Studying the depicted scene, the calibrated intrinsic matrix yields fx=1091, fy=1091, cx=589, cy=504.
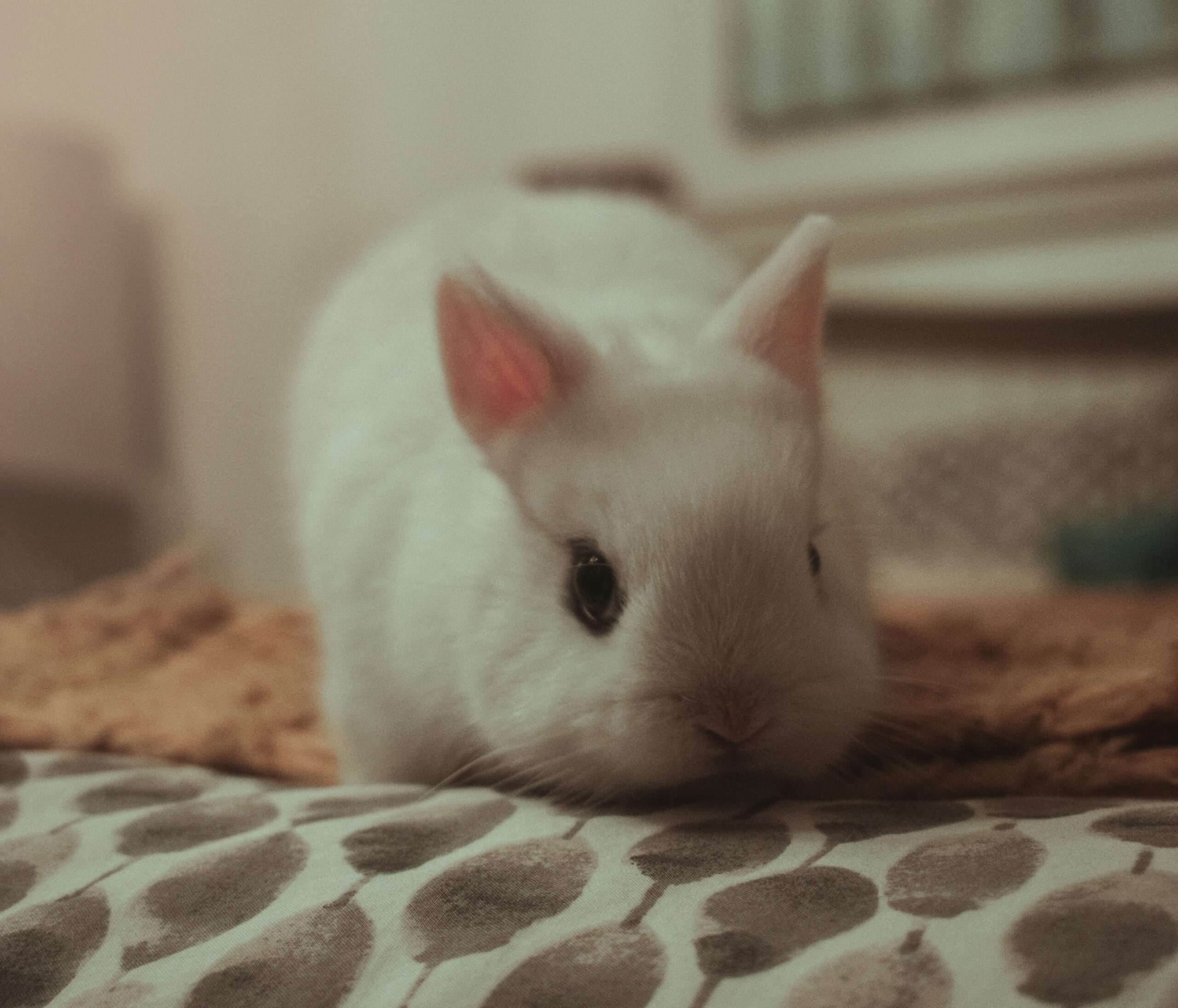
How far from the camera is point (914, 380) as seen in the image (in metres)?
3.05

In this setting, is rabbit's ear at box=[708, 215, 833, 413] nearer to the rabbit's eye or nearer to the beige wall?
the rabbit's eye

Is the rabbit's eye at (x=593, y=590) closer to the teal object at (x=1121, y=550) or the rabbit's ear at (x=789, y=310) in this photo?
the rabbit's ear at (x=789, y=310)

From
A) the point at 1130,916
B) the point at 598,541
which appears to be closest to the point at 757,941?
the point at 1130,916

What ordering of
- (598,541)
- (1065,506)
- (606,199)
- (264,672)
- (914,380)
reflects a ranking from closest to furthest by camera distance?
(598,541)
(264,672)
(606,199)
(1065,506)
(914,380)

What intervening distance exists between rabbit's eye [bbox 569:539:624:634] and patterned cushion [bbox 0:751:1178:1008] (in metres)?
0.19

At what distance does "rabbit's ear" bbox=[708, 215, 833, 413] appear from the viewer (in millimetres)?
1215

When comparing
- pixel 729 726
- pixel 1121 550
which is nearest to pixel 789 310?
pixel 729 726

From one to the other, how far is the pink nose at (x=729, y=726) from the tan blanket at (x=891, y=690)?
22 centimetres

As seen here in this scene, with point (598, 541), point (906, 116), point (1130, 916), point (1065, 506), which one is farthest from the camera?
point (906, 116)

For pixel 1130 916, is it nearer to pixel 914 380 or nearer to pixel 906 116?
pixel 914 380

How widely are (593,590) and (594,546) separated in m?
0.04

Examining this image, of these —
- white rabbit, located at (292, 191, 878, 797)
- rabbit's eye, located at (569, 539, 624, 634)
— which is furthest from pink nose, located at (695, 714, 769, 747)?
rabbit's eye, located at (569, 539, 624, 634)

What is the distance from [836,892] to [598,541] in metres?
0.40

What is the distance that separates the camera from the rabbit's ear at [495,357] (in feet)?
3.70
